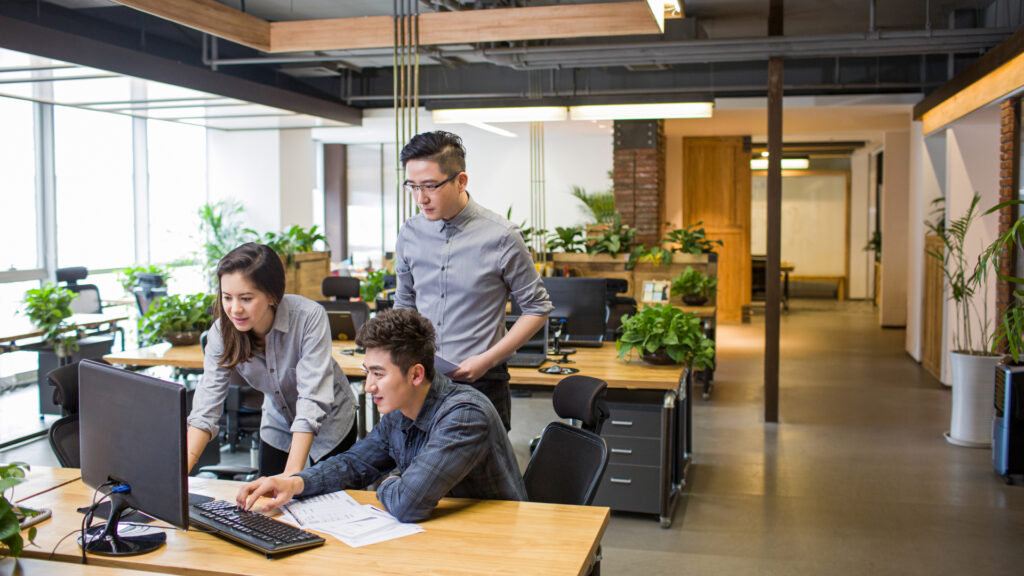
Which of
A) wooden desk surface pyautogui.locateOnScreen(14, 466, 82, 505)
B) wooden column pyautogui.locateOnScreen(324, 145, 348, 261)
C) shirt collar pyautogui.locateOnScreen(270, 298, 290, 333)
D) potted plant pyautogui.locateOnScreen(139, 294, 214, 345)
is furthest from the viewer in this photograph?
wooden column pyautogui.locateOnScreen(324, 145, 348, 261)

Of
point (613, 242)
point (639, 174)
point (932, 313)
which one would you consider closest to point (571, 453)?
point (613, 242)

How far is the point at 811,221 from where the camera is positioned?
783 inches

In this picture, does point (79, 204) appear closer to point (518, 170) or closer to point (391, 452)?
point (518, 170)

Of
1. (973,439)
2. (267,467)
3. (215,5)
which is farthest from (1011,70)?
(267,467)

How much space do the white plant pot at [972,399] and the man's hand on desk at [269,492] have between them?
18.3 feet

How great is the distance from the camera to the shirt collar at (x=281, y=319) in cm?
279

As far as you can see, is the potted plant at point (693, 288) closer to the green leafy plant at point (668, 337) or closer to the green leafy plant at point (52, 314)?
the green leafy plant at point (668, 337)

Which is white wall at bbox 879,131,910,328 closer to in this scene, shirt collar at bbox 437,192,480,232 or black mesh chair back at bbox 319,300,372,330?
black mesh chair back at bbox 319,300,372,330

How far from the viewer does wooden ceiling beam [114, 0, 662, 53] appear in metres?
4.30

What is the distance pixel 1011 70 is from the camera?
5.79 metres

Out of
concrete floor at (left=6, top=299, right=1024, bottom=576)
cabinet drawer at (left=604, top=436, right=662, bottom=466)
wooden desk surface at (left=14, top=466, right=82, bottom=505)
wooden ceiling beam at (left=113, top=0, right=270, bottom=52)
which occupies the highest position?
wooden ceiling beam at (left=113, top=0, right=270, bottom=52)

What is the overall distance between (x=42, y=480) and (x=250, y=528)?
1010 millimetres

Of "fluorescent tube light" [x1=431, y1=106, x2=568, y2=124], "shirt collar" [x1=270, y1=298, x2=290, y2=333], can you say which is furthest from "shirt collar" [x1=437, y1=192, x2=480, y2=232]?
"fluorescent tube light" [x1=431, y1=106, x2=568, y2=124]

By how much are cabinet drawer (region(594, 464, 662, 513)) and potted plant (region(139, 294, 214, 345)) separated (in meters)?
2.83
